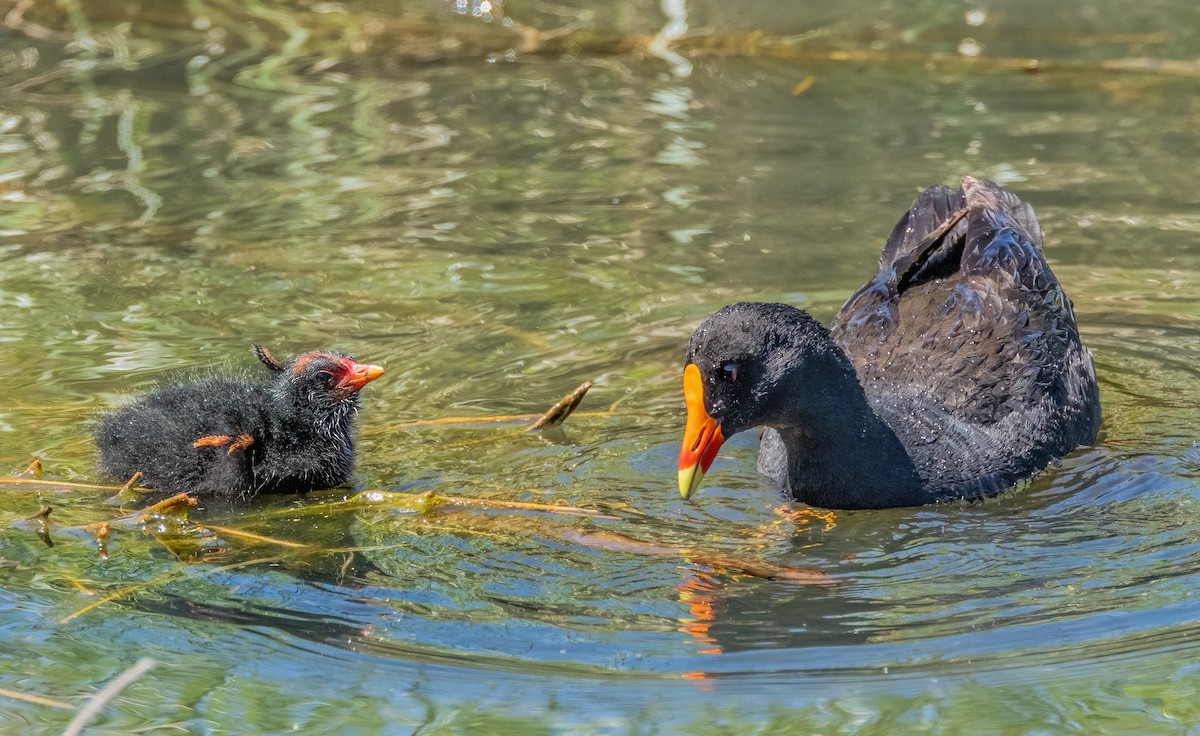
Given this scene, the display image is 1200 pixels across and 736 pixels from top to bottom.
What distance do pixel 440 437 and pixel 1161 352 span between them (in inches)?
112

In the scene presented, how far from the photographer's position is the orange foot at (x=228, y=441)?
5.36 metres

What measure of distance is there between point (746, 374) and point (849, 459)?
1.54 ft

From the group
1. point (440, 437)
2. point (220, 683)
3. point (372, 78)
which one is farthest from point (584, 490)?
point (372, 78)

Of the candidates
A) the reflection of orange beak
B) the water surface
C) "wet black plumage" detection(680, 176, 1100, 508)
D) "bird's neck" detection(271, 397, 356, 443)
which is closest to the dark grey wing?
"wet black plumage" detection(680, 176, 1100, 508)

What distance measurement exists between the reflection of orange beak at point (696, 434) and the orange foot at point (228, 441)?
1430mm

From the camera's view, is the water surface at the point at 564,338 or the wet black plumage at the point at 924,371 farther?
the wet black plumage at the point at 924,371

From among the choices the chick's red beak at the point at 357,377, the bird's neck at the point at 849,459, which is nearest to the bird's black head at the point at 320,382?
the chick's red beak at the point at 357,377

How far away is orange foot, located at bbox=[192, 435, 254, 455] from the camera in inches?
211

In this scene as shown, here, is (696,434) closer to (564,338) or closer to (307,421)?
(307,421)

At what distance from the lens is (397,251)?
776 centimetres

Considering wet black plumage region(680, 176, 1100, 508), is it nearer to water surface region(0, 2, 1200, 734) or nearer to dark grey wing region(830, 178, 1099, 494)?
dark grey wing region(830, 178, 1099, 494)

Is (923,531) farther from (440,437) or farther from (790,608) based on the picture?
(440,437)

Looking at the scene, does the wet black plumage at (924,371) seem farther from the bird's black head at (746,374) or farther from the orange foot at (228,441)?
the orange foot at (228,441)

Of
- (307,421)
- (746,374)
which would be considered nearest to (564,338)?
(307,421)
